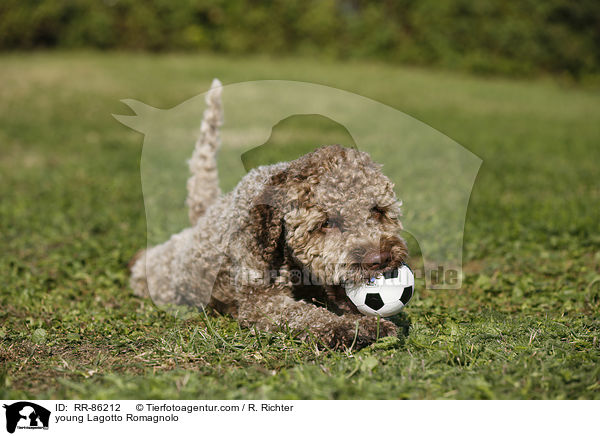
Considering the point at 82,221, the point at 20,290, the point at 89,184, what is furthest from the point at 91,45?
the point at 20,290

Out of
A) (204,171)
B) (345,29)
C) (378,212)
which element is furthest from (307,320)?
(345,29)

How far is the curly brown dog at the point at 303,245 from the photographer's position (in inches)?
132

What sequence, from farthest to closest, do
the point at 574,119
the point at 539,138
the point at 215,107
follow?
the point at 574,119, the point at 539,138, the point at 215,107

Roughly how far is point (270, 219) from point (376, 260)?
2.40 ft

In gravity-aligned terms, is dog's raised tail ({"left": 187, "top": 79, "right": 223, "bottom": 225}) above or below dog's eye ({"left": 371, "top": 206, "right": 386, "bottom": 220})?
above

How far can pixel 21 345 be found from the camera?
3.72 meters

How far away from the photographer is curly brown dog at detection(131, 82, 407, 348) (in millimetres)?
3350

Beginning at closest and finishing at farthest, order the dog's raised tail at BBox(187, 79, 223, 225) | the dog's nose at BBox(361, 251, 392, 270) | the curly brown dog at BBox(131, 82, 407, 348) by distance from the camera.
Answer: the dog's nose at BBox(361, 251, 392, 270)
the curly brown dog at BBox(131, 82, 407, 348)
the dog's raised tail at BBox(187, 79, 223, 225)

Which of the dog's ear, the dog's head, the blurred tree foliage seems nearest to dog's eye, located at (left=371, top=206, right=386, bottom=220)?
the dog's head

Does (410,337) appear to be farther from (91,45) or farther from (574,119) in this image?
(91,45)
